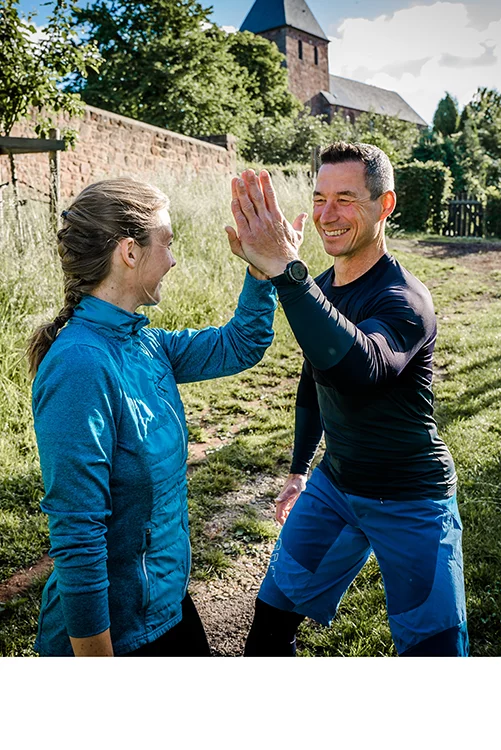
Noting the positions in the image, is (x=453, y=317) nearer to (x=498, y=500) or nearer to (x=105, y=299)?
(x=498, y=500)

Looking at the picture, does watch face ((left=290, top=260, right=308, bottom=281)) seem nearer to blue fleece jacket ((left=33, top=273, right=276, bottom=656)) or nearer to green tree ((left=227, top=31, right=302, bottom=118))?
blue fleece jacket ((left=33, top=273, right=276, bottom=656))

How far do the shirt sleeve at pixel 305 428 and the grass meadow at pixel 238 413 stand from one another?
63 cm

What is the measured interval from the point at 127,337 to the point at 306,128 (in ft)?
53.1

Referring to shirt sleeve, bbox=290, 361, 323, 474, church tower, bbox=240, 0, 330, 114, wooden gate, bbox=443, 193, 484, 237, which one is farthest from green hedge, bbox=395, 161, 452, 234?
shirt sleeve, bbox=290, 361, 323, 474

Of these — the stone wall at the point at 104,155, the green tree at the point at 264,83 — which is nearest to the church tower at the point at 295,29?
the stone wall at the point at 104,155

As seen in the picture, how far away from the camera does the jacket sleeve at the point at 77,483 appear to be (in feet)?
3.59

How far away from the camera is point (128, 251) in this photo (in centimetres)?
129

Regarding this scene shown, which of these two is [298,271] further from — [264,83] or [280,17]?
[264,83]

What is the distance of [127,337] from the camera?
1.30m

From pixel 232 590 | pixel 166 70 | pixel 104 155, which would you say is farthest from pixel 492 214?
pixel 232 590

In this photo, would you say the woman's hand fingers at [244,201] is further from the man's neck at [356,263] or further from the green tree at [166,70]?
the green tree at [166,70]

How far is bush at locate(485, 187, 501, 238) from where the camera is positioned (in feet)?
35.9

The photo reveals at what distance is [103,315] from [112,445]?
268 millimetres
